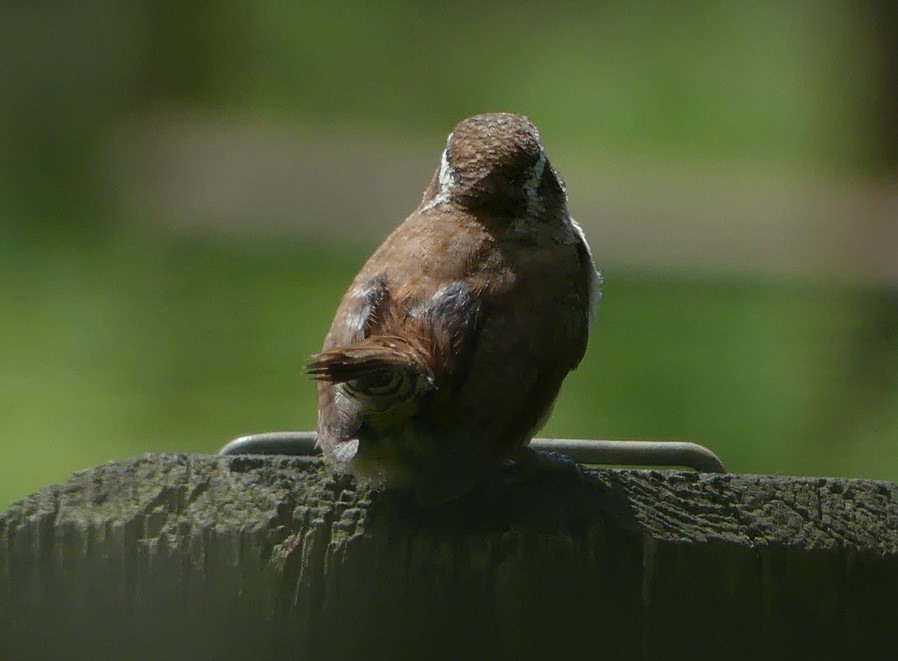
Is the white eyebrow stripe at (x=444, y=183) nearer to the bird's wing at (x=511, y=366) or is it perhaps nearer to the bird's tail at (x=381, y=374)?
the bird's wing at (x=511, y=366)

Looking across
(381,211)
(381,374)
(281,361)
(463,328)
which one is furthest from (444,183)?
(281,361)

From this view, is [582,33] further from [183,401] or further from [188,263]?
[183,401]

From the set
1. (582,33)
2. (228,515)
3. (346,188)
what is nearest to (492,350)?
(228,515)

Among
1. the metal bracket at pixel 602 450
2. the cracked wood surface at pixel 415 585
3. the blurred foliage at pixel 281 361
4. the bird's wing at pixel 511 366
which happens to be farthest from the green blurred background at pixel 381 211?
the cracked wood surface at pixel 415 585

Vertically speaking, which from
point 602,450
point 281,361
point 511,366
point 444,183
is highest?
point 444,183

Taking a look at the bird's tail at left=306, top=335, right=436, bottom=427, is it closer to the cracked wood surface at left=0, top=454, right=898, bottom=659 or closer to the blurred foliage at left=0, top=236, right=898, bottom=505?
the cracked wood surface at left=0, top=454, right=898, bottom=659

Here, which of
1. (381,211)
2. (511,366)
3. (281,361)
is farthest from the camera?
(281,361)

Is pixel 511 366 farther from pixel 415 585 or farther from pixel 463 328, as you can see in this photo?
pixel 415 585
